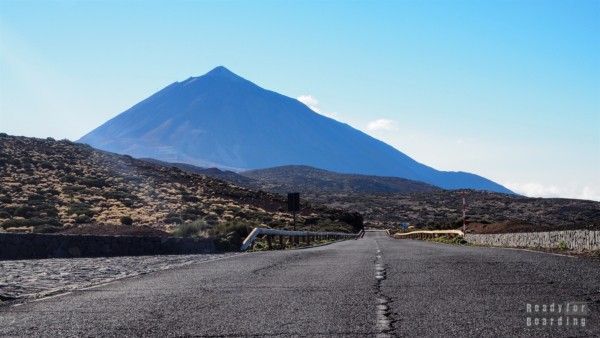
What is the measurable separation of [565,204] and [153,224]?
73300 millimetres

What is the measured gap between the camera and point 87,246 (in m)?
17.5

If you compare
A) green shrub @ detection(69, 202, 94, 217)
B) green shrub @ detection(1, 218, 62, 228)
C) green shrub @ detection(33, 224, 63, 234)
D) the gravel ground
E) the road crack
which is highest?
green shrub @ detection(69, 202, 94, 217)

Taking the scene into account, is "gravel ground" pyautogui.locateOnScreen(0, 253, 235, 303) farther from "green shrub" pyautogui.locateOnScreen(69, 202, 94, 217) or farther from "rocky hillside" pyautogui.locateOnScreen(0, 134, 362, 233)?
"green shrub" pyautogui.locateOnScreen(69, 202, 94, 217)

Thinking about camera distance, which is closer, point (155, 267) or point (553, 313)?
point (553, 313)

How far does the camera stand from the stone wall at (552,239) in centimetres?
1535

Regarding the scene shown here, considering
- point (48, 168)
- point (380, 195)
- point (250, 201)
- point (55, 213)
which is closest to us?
point (55, 213)

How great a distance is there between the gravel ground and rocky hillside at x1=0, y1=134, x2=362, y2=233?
13.1 m

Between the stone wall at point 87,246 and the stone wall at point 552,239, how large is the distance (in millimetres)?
9719

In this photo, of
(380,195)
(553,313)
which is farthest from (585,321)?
(380,195)

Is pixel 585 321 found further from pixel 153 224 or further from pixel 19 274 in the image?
pixel 153 224

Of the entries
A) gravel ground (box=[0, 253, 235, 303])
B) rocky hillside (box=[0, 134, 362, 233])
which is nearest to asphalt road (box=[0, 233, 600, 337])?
gravel ground (box=[0, 253, 235, 303])

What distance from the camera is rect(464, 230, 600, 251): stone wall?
15348 millimetres

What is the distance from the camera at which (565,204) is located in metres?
98.6

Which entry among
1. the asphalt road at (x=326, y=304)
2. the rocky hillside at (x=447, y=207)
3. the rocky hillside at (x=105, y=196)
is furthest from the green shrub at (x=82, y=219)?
the rocky hillside at (x=447, y=207)
